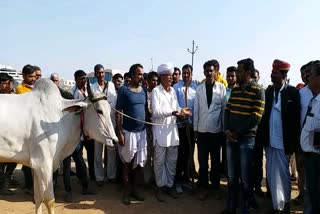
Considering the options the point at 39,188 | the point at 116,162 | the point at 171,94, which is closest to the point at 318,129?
the point at 171,94

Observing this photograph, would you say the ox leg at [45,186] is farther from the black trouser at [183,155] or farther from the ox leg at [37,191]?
the black trouser at [183,155]

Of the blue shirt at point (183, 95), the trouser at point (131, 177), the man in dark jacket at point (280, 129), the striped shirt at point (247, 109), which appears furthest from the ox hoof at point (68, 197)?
the man in dark jacket at point (280, 129)

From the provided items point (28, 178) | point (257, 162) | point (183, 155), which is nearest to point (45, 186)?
point (28, 178)

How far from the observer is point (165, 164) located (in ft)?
18.2

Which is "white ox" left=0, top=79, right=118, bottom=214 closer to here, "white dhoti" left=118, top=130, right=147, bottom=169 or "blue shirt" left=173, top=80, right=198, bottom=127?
"white dhoti" left=118, top=130, right=147, bottom=169

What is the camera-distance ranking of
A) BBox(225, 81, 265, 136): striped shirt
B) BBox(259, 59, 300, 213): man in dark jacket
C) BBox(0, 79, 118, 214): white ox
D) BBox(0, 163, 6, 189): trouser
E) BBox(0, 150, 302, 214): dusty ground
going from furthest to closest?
BBox(0, 163, 6, 189): trouser → BBox(0, 150, 302, 214): dusty ground → BBox(259, 59, 300, 213): man in dark jacket → BBox(225, 81, 265, 136): striped shirt → BBox(0, 79, 118, 214): white ox

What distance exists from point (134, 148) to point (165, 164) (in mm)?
655

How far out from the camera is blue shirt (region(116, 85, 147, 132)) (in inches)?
204

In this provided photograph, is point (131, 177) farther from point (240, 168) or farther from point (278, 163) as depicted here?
point (278, 163)

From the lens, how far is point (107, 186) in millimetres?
6102

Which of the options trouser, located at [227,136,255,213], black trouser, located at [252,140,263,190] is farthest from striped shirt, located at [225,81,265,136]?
black trouser, located at [252,140,263,190]

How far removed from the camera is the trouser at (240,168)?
4492 millimetres

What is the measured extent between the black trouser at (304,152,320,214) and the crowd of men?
0.4 inches

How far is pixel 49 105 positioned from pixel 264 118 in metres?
2.84
